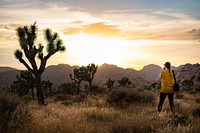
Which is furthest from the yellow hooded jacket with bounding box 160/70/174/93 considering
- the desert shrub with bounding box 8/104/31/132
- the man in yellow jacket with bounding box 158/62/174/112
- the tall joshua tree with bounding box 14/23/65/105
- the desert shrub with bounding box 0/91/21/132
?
the tall joshua tree with bounding box 14/23/65/105

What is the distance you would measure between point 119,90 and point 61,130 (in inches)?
350

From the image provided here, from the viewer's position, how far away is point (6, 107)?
7.47m

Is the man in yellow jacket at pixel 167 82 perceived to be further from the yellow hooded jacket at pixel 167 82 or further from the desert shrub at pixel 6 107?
the desert shrub at pixel 6 107

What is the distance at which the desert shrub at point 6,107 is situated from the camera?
7116 millimetres

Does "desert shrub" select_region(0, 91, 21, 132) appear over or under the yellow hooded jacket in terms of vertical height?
under

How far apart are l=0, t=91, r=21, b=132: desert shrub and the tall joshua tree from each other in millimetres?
11862

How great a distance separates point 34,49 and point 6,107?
12613 mm

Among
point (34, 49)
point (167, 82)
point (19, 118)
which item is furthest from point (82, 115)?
point (34, 49)

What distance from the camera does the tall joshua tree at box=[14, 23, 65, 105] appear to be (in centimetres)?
1964

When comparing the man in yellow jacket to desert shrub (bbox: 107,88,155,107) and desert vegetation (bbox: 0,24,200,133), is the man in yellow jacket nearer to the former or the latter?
desert vegetation (bbox: 0,24,200,133)

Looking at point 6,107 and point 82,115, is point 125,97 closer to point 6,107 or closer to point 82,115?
point 82,115

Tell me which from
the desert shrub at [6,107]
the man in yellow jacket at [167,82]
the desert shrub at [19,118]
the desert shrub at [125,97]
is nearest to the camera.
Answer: the desert shrub at [6,107]

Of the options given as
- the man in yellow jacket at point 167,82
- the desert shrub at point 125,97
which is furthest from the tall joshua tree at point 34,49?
the man in yellow jacket at point 167,82

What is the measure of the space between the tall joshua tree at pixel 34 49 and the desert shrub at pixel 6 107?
1186 cm
